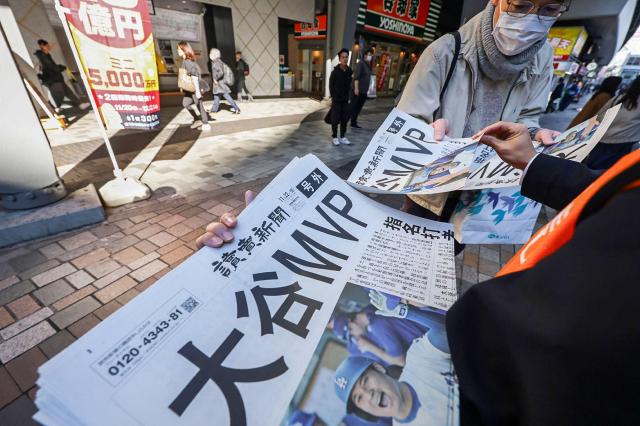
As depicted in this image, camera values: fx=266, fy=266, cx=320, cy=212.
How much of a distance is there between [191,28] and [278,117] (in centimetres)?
547

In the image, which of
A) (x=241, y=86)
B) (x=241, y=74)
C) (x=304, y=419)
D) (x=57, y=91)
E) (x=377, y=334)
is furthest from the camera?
(x=241, y=86)

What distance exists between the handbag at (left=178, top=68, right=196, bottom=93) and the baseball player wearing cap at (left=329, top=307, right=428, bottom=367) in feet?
18.9

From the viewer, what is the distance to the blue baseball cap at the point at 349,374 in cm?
45

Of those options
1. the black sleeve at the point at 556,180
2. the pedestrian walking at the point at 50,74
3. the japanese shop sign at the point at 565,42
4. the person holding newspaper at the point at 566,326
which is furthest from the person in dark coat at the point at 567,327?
the japanese shop sign at the point at 565,42

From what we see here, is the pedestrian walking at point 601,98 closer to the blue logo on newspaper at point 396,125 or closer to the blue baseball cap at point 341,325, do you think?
the blue logo on newspaper at point 396,125

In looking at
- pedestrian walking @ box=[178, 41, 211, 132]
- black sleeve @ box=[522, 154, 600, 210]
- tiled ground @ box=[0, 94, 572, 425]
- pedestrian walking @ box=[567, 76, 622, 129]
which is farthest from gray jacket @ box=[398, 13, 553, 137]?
pedestrian walking @ box=[178, 41, 211, 132]

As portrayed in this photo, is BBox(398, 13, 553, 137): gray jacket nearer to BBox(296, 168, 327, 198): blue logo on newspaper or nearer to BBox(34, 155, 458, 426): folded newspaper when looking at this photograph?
BBox(296, 168, 327, 198): blue logo on newspaper

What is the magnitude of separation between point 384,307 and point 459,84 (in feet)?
3.69

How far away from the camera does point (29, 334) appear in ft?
4.95

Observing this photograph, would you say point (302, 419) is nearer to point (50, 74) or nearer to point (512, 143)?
point (512, 143)

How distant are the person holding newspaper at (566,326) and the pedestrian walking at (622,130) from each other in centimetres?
237

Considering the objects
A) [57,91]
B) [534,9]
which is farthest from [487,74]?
[57,91]

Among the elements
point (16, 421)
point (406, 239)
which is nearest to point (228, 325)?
point (406, 239)

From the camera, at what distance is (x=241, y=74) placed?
8.65 m
